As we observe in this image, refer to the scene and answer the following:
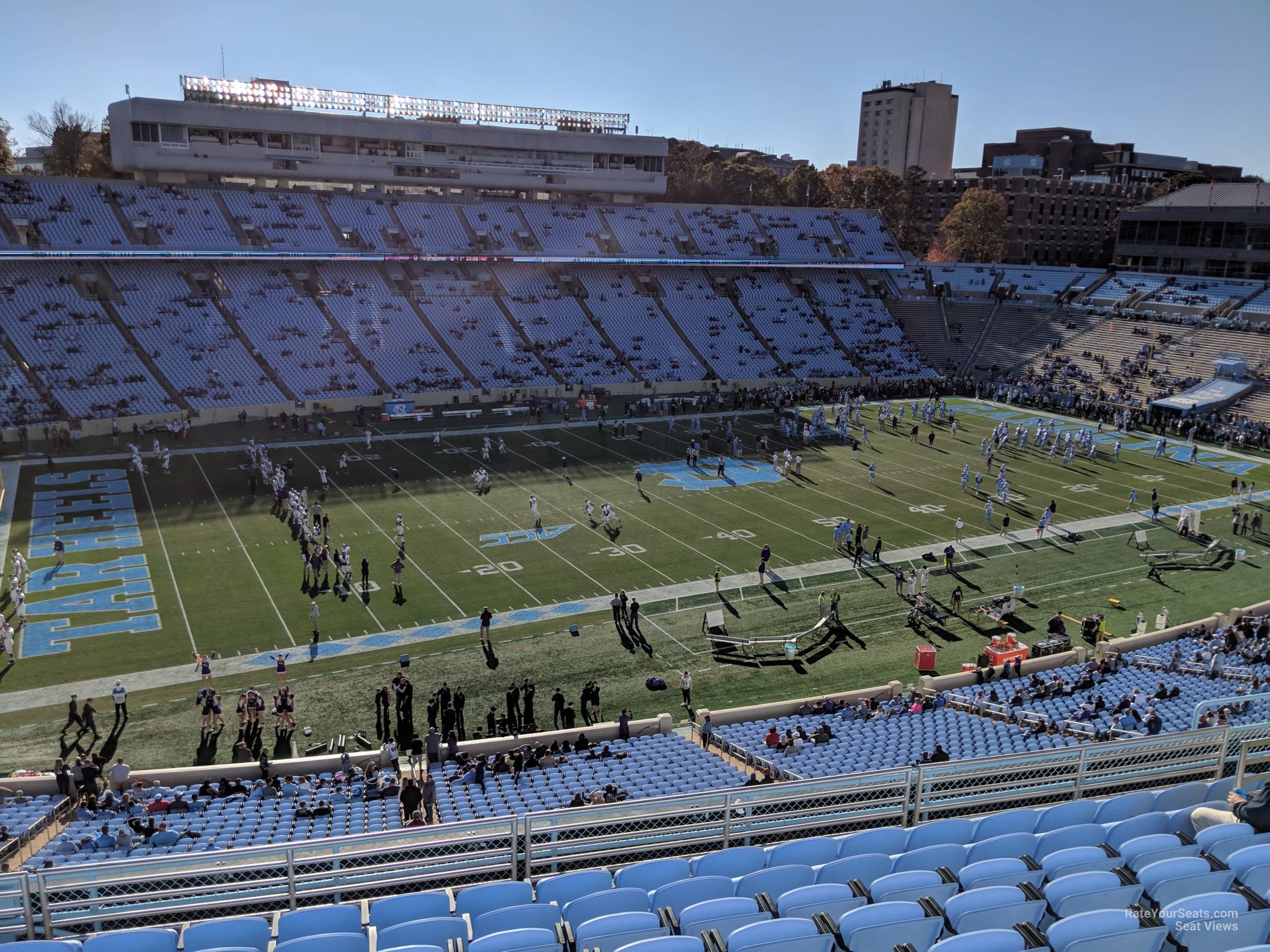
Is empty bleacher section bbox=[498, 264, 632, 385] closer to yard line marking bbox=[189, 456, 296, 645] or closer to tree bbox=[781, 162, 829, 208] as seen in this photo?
yard line marking bbox=[189, 456, 296, 645]

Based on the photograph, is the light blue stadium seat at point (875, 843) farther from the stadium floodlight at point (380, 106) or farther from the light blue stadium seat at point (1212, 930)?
the stadium floodlight at point (380, 106)

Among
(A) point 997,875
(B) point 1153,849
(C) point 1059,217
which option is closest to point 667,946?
(A) point 997,875

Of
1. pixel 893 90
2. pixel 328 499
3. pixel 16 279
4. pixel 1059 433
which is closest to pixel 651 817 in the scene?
pixel 328 499

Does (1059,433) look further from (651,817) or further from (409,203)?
(651,817)

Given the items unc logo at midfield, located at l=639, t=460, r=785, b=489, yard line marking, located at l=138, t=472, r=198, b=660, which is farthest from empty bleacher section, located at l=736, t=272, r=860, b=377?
yard line marking, located at l=138, t=472, r=198, b=660

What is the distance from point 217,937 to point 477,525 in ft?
86.5

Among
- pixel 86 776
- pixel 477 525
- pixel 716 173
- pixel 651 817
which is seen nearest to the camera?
pixel 651 817

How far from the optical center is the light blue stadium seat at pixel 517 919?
5961 mm

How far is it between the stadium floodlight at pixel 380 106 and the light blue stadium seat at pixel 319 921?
58761mm

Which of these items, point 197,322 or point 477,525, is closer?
point 477,525

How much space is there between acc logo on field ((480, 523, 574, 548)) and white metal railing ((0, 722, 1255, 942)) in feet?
70.5

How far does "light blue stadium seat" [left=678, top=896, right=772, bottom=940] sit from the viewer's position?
588 centimetres

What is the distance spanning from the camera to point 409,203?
197 feet

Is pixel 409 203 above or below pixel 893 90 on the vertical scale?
below
